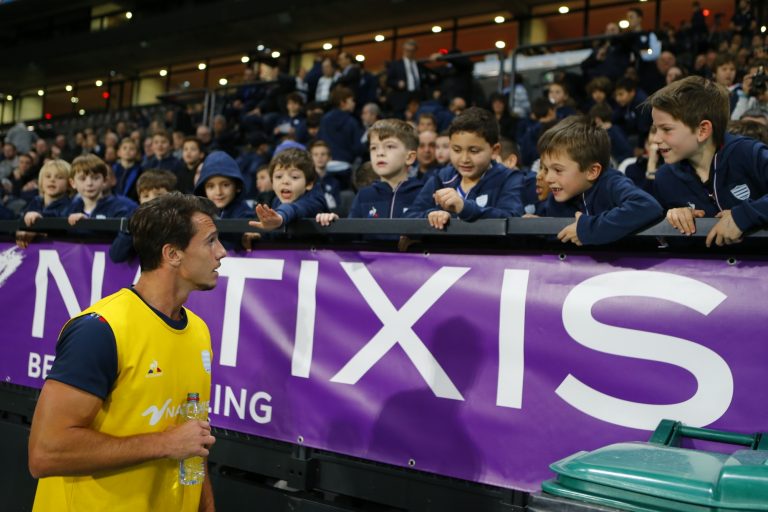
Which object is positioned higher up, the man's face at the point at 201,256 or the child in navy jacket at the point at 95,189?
→ the child in navy jacket at the point at 95,189

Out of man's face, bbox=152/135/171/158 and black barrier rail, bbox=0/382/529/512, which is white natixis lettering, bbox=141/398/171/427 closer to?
black barrier rail, bbox=0/382/529/512

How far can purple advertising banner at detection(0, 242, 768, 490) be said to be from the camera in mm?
2635

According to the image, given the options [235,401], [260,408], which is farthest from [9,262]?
[260,408]

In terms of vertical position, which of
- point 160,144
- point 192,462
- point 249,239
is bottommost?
point 192,462

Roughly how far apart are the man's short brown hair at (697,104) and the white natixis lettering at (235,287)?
1.96 metres

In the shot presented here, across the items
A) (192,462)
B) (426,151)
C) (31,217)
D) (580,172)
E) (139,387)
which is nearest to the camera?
(139,387)

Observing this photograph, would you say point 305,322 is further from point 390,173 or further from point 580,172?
point 390,173

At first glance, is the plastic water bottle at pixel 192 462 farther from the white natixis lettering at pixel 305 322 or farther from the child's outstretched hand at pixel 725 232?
the child's outstretched hand at pixel 725 232

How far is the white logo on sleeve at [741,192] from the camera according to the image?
303cm

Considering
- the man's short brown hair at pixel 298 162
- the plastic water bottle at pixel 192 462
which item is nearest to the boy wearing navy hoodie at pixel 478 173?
the man's short brown hair at pixel 298 162

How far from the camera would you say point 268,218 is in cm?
348

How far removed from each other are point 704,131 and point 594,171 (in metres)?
0.48

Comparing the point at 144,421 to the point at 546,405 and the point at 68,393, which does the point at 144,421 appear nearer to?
the point at 68,393

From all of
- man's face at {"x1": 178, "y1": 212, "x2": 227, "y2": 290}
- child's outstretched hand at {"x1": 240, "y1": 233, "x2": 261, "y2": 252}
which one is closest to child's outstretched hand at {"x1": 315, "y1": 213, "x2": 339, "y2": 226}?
child's outstretched hand at {"x1": 240, "y1": 233, "x2": 261, "y2": 252}
